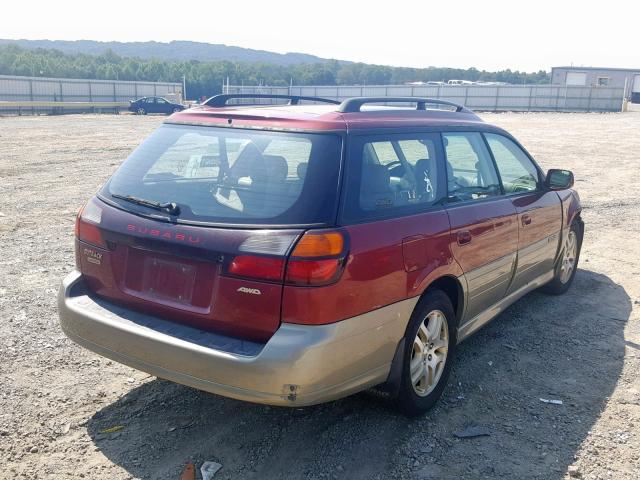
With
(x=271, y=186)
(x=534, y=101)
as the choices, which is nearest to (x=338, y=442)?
(x=271, y=186)

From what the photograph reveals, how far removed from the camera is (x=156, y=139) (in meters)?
4.04

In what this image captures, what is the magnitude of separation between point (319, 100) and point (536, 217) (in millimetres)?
2018

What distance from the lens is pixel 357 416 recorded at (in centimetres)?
393

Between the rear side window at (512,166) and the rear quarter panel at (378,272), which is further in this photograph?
the rear side window at (512,166)

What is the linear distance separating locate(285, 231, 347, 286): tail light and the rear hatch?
0.16 feet

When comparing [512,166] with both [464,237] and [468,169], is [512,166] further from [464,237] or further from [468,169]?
[464,237]

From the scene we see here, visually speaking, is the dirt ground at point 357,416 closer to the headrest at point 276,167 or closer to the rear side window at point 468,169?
the rear side window at point 468,169

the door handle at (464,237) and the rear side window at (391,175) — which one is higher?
the rear side window at (391,175)

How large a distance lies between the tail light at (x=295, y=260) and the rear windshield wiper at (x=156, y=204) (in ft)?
1.73

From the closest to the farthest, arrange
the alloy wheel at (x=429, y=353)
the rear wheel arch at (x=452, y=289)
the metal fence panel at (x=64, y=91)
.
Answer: the alloy wheel at (x=429, y=353), the rear wheel arch at (x=452, y=289), the metal fence panel at (x=64, y=91)

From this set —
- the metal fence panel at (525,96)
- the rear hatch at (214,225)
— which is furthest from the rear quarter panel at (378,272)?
the metal fence panel at (525,96)

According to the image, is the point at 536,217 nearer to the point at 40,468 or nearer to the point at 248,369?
the point at 248,369

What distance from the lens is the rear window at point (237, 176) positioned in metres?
3.27

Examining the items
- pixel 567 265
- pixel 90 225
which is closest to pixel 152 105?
pixel 567 265
